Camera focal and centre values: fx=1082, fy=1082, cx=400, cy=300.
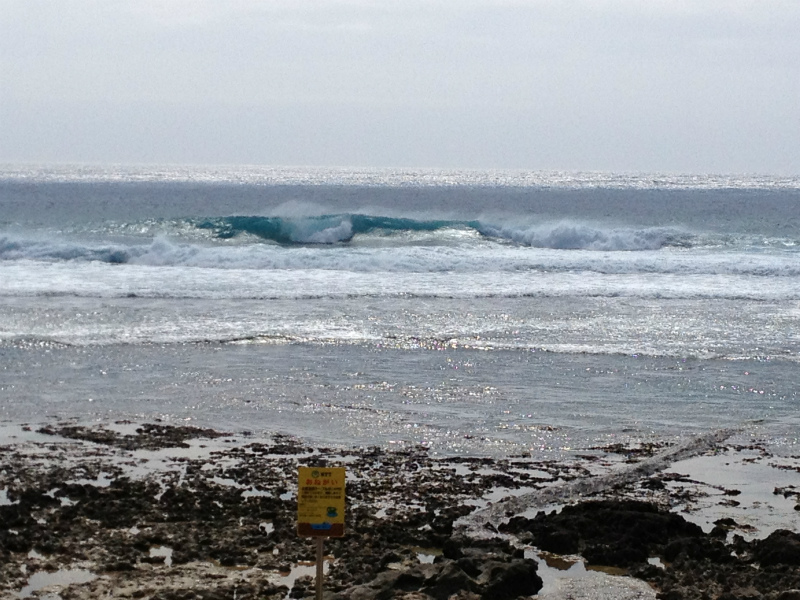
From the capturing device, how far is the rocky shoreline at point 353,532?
6.73 metres

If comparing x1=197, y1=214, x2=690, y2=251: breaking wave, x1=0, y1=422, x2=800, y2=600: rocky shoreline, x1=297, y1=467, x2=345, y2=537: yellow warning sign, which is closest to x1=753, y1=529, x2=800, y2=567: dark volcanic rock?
x1=0, y1=422, x2=800, y2=600: rocky shoreline

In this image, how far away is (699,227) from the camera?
188ft

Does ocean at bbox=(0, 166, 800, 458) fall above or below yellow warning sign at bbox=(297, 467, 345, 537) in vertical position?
below

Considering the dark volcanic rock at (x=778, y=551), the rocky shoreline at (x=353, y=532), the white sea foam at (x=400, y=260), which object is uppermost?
the white sea foam at (x=400, y=260)

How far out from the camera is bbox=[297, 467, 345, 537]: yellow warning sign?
6301 millimetres

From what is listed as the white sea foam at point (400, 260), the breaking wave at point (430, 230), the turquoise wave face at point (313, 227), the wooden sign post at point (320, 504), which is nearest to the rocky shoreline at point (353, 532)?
the wooden sign post at point (320, 504)

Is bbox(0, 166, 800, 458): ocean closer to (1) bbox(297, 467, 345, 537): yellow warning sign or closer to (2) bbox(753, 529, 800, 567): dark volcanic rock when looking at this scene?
(2) bbox(753, 529, 800, 567): dark volcanic rock

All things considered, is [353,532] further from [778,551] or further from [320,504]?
[778,551]

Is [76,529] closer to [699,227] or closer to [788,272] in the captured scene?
[788,272]

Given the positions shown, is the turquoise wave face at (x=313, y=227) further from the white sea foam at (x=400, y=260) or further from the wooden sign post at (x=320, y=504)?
the wooden sign post at (x=320, y=504)

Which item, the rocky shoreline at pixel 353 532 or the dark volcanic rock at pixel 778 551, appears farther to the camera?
the dark volcanic rock at pixel 778 551

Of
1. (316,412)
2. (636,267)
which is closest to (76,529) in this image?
(316,412)

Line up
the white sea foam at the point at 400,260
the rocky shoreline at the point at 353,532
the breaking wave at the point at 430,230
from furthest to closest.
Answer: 1. the breaking wave at the point at 430,230
2. the white sea foam at the point at 400,260
3. the rocky shoreline at the point at 353,532

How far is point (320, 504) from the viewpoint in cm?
635
